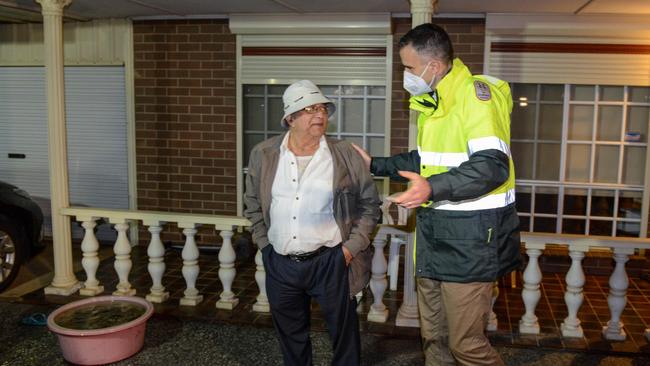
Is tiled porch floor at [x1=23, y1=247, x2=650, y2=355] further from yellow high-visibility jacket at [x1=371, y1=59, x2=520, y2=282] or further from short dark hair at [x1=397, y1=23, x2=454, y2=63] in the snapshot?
short dark hair at [x1=397, y1=23, x2=454, y2=63]

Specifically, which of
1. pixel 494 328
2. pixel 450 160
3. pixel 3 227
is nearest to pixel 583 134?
pixel 494 328

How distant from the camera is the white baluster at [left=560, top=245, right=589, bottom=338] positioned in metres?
4.15

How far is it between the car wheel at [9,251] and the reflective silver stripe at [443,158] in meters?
4.18

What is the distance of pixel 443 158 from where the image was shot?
2.60 m

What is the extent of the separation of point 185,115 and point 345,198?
14.5 feet

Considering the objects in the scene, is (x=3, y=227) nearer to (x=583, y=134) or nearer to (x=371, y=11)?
(x=371, y=11)

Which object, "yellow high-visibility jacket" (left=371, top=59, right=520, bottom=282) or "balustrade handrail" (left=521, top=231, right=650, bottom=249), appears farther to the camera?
"balustrade handrail" (left=521, top=231, right=650, bottom=249)

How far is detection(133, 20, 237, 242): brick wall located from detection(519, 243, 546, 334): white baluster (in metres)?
3.81

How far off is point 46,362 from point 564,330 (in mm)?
3460

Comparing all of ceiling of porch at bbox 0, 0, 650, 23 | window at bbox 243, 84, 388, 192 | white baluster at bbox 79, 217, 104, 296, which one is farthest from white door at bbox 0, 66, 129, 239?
white baluster at bbox 79, 217, 104, 296

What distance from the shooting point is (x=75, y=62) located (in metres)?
7.30

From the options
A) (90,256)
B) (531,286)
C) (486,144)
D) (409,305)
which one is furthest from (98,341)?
(531,286)

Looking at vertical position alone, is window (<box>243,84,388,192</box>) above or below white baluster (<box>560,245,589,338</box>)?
above

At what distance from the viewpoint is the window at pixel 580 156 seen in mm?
6523
